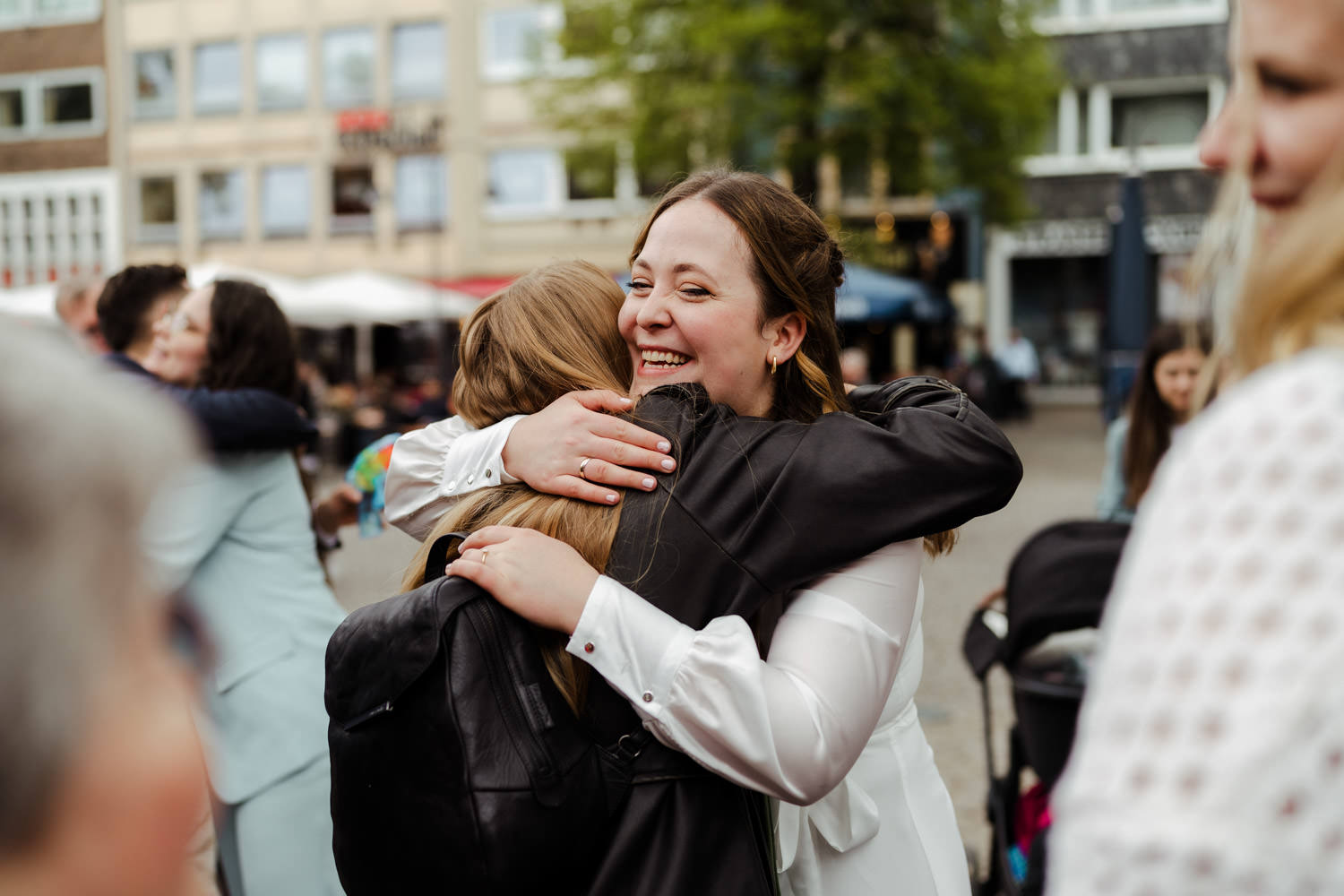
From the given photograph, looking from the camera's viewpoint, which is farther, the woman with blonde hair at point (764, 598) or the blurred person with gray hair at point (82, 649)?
the woman with blonde hair at point (764, 598)

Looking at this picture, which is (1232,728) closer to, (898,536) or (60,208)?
(898,536)

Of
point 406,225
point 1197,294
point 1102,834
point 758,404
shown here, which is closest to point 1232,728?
point 1102,834

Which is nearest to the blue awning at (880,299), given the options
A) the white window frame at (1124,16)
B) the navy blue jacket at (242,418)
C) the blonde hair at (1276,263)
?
the navy blue jacket at (242,418)

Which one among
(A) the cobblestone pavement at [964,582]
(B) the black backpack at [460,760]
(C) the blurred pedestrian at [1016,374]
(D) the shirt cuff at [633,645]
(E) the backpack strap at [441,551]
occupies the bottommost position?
(A) the cobblestone pavement at [964,582]

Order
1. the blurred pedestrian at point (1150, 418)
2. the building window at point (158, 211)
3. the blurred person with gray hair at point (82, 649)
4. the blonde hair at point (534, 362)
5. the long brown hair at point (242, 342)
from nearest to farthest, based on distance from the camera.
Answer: the blurred person with gray hair at point (82, 649), the blonde hair at point (534, 362), the long brown hair at point (242, 342), the blurred pedestrian at point (1150, 418), the building window at point (158, 211)

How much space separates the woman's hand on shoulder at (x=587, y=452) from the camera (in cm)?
159

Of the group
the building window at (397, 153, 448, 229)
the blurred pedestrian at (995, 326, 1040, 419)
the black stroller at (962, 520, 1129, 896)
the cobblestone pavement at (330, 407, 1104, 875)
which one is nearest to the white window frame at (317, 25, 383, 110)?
the building window at (397, 153, 448, 229)

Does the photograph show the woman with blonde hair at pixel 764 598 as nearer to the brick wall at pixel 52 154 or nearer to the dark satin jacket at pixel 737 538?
the dark satin jacket at pixel 737 538

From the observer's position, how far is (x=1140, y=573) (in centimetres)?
79

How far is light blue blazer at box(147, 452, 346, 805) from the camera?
2.77 meters

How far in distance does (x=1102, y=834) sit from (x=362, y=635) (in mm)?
1002

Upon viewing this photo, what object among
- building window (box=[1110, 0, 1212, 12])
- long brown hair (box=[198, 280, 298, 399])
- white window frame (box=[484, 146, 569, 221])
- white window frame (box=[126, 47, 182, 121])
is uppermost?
building window (box=[1110, 0, 1212, 12])

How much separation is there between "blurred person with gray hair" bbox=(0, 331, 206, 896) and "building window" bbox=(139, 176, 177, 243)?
3564cm

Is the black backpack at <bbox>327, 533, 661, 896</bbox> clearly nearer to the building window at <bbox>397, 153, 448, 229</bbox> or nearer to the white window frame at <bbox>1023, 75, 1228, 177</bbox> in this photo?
the building window at <bbox>397, 153, 448, 229</bbox>
